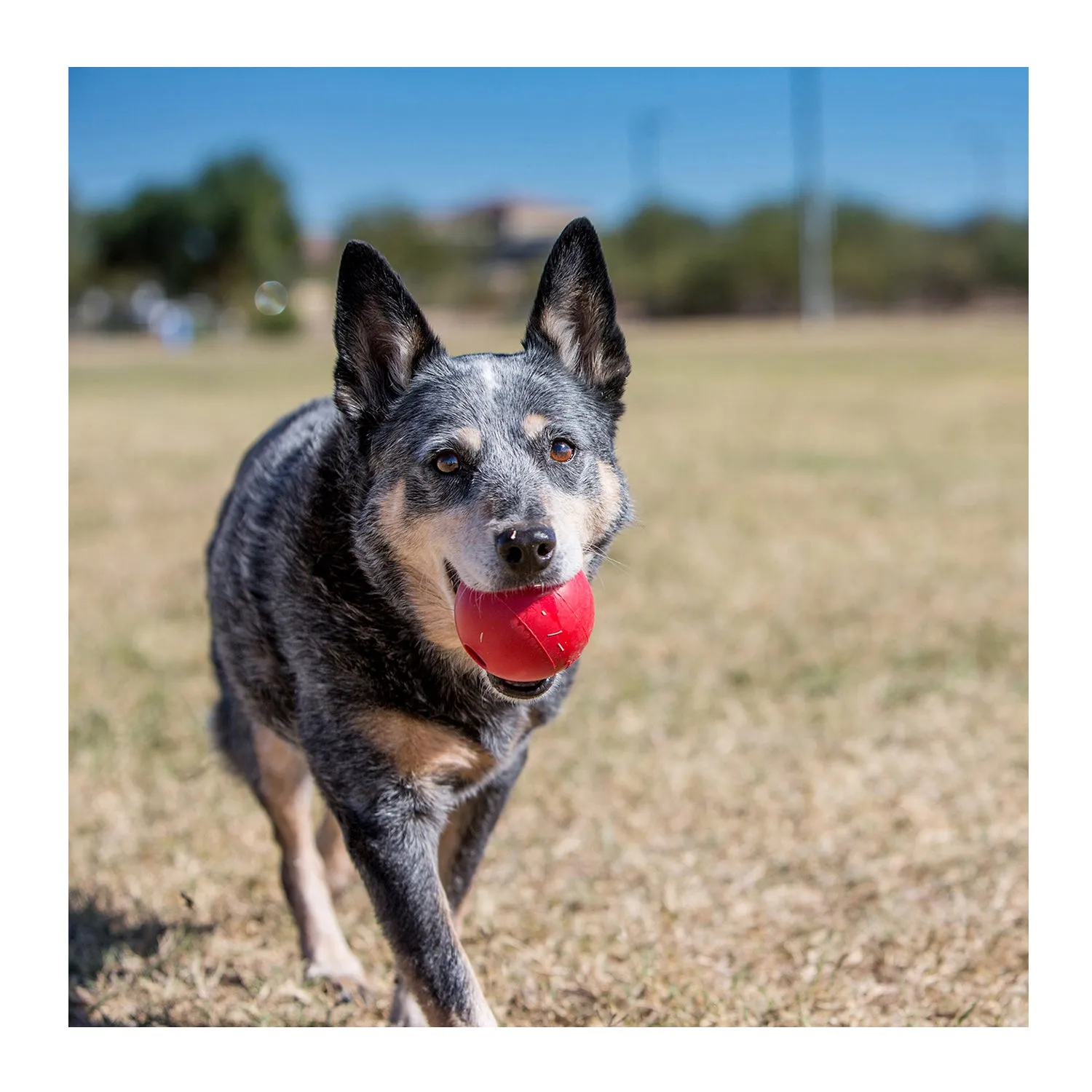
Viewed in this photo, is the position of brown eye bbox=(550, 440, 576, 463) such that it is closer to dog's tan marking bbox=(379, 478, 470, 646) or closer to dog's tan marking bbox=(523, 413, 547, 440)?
dog's tan marking bbox=(523, 413, 547, 440)

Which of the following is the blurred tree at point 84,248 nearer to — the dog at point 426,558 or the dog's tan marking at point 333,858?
the dog's tan marking at point 333,858

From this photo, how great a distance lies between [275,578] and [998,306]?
34.9 m

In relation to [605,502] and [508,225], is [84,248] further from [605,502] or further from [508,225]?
[605,502]

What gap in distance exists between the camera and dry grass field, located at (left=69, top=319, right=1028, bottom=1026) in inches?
141

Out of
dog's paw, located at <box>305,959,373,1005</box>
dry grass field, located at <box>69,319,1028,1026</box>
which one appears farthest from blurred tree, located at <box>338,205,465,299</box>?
dog's paw, located at <box>305,959,373,1005</box>

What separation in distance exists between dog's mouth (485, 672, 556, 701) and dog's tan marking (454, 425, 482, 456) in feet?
1.66

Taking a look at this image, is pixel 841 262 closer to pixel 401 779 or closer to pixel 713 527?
pixel 713 527

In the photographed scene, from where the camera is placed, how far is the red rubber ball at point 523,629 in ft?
9.04

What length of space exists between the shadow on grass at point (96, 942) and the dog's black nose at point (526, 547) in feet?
5.48

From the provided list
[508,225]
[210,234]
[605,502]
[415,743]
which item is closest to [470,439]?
[605,502]

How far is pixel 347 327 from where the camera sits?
123 inches

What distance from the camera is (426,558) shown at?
2.98 m

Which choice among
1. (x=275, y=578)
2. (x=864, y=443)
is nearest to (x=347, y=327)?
(x=275, y=578)

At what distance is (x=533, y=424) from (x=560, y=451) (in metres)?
0.09
